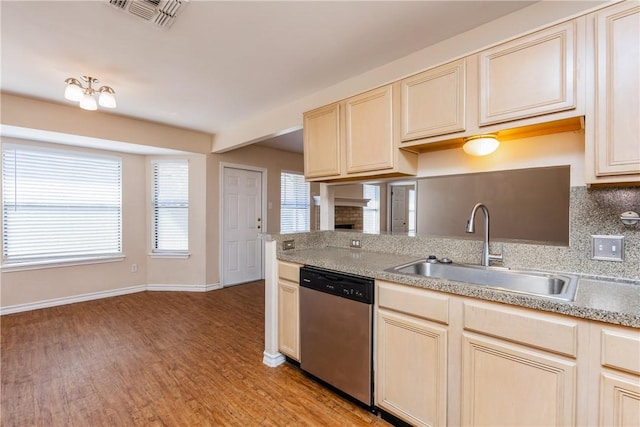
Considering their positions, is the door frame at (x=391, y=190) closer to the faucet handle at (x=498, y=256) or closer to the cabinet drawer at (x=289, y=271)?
the faucet handle at (x=498, y=256)

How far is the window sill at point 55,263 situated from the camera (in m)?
3.62

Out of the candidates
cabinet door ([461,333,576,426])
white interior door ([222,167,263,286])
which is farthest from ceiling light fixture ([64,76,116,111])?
cabinet door ([461,333,576,426])

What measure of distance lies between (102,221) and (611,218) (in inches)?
218

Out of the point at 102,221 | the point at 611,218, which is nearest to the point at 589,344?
the point at 611,218

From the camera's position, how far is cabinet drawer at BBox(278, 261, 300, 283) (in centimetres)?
226

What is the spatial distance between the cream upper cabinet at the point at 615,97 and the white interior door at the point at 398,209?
1.25 metres

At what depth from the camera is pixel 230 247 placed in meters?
5.05

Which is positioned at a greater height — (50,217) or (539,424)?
(50,217)

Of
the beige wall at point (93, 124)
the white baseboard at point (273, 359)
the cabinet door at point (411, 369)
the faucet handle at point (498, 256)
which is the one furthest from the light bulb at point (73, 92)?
the faucet handle at point (498, 256)

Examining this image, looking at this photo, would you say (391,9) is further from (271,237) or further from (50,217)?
(50,217)

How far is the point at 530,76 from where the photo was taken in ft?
4.83

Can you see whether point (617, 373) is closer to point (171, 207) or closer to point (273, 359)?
point (273, 359)

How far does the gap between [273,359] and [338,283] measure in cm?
103

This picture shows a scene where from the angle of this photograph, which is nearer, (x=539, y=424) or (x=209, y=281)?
(x=539, y=424)
